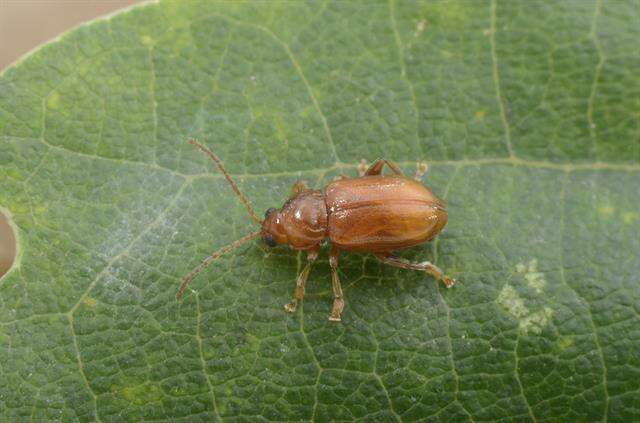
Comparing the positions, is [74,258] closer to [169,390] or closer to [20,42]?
[169,390]

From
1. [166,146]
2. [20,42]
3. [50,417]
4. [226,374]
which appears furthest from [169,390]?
[20,42]

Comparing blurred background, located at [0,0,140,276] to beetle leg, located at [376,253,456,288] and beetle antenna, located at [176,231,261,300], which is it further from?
beetle leg, located at [376,253,456,288]

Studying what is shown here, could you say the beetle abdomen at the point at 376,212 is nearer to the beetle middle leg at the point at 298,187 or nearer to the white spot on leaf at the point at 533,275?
the beetle middle leg at the point at 298,187

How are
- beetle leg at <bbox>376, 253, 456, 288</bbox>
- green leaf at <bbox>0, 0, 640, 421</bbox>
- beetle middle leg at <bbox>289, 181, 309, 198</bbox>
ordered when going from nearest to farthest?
green leaf at <bbox>0, 0, 640, 421</bbox>, beetle leg at <bbox>376, 253, 456, 288</bbox>, beetle middle leg at <bbox>289, 181, 309, 198</bbox>

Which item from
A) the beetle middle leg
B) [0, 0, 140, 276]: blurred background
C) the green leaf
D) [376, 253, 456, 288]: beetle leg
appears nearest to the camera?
the green leaf

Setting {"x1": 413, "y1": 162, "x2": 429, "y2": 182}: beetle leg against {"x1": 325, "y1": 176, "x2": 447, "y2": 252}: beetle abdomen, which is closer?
{"x1": 325, "y1": 176, "x2": 447, "y2": 252}: beetle abdomen

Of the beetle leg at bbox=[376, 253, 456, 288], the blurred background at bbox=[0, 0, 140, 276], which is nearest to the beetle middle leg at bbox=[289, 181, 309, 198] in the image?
the beetle leg at bbox=[376, 253, 456, 288]

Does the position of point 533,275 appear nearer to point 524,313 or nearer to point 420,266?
point 524,313

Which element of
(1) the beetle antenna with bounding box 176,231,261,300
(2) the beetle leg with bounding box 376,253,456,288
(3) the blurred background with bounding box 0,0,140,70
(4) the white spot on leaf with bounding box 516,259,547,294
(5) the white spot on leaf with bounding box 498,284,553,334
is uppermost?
(3) the blurred background with bounding box 0,0,140,70

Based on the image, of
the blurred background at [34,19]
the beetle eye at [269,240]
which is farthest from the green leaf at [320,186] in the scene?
the blurred background at [34,19]
